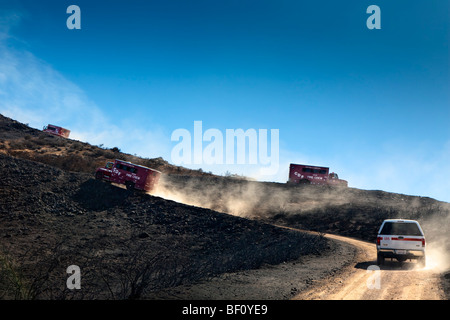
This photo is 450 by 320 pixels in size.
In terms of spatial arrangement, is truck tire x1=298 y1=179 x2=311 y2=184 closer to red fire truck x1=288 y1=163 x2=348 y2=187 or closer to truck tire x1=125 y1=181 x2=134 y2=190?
red fire truck x1=288 y1=163 x2=348 y2=187

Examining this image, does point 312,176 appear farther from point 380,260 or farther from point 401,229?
point 401,229

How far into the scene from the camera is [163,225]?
26.6m

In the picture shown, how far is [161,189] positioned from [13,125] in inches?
1817

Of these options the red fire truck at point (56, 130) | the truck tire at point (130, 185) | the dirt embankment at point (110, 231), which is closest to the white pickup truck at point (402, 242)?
the dirt embankment at point (110, 231)

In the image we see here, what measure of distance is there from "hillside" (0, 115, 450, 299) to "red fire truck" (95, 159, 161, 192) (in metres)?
2.72

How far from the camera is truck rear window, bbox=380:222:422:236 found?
1416 centimetres

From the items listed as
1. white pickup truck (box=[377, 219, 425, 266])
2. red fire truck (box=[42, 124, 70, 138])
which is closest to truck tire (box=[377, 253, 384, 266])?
white pickup truck (box=[377, 219, 425, 266])

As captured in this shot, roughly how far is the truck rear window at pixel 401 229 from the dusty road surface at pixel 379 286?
1492 millimetres

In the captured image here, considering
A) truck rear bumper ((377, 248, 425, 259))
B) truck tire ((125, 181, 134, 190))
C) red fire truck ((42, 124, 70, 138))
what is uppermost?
red fire truck ((42, 124, 70, 138))

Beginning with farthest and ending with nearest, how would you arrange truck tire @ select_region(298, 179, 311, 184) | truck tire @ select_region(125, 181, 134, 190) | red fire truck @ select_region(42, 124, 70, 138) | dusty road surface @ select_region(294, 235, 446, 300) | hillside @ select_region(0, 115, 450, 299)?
red fire truck @ select_region(42, 124, 70, 138) → truck tire @ select_region(298, 179, 311, 184) → truck tire @ select_region(125, 181, 134, 190) → hillside @ select_region(0, 115, 450, 299) → dusty road surface @ select_region(294, 235, 446, 300)

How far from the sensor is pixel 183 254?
21.5 m

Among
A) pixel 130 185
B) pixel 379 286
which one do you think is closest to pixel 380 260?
pixel 379 286

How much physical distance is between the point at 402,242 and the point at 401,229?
0.59 metres
